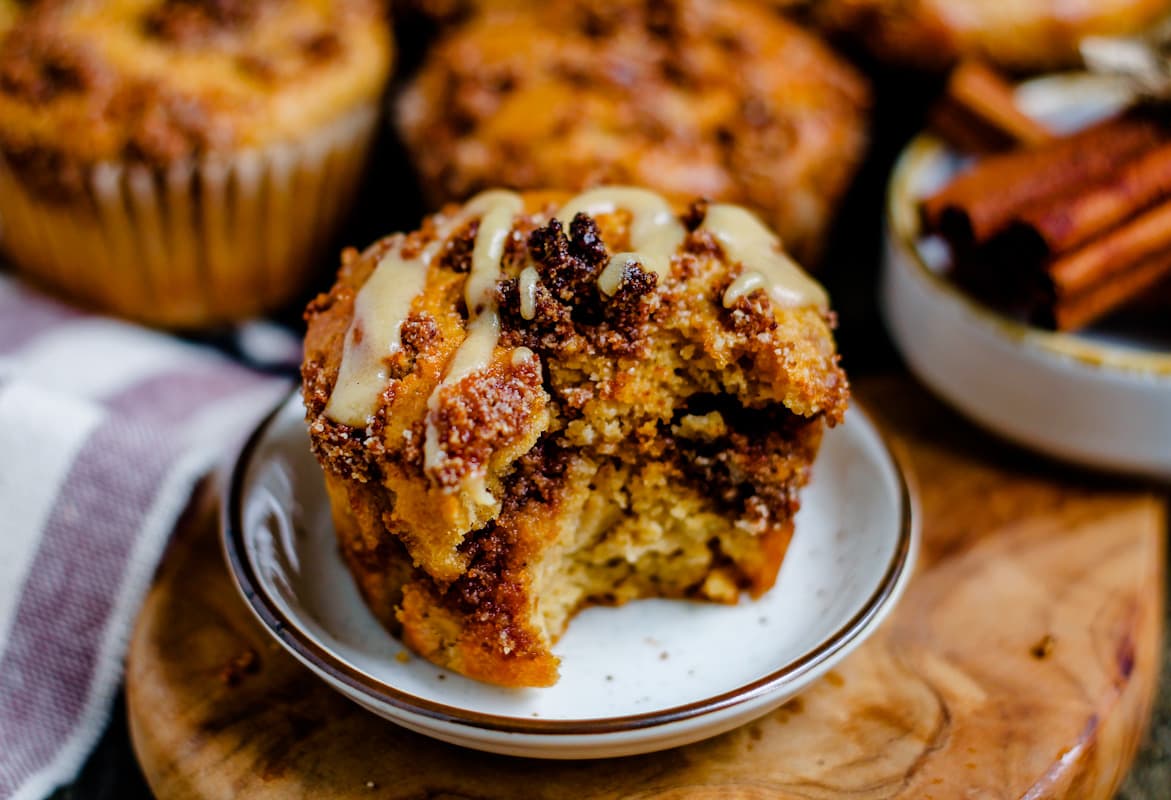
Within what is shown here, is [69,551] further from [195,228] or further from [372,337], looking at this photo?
[195,228]

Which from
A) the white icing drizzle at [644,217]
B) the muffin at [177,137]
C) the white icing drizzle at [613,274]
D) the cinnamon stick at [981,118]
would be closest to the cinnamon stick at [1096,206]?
the cinnamon stick at [981,118]

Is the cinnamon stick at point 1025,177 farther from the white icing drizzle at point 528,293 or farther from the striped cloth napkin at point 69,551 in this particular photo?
the striped cloth napkin at point 69,551

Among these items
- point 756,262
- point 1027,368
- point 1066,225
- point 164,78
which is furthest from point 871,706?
point 164,78

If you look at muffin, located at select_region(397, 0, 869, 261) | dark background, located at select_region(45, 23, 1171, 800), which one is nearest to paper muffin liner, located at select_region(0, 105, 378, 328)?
dark background, located at select_region(45, 23, 1171, 800)

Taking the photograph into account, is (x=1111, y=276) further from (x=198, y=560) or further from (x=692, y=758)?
(x=198, y=560)

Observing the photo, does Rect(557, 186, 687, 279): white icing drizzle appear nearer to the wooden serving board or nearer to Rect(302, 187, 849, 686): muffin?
Rect(302, 187, 849, 686): muffin

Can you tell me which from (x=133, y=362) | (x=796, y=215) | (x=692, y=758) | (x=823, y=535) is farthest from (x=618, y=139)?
(x=692, y=758)
